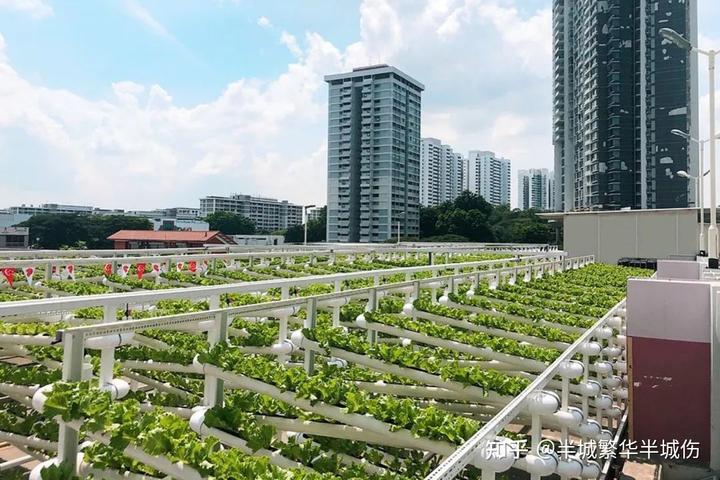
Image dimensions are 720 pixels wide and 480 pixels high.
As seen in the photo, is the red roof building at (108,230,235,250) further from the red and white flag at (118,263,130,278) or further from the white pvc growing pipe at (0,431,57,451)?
the white pvc growing pipe at (0,431,57,451)

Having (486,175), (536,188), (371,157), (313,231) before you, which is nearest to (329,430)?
(313,231)

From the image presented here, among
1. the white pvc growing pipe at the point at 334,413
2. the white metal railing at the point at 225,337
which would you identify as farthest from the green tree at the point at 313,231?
the white pvc growing pipe at the point at 334,413

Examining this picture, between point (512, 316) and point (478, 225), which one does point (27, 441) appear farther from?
point (478, 225)

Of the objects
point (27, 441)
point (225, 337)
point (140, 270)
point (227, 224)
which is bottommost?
point (27, 441)

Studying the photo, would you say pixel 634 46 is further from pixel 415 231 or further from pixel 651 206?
pixel 415 231

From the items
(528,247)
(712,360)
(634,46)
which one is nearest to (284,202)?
(634,46)

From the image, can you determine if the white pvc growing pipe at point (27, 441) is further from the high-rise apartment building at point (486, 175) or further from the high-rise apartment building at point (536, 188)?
the high-rise apartment building at point (536, 188)
